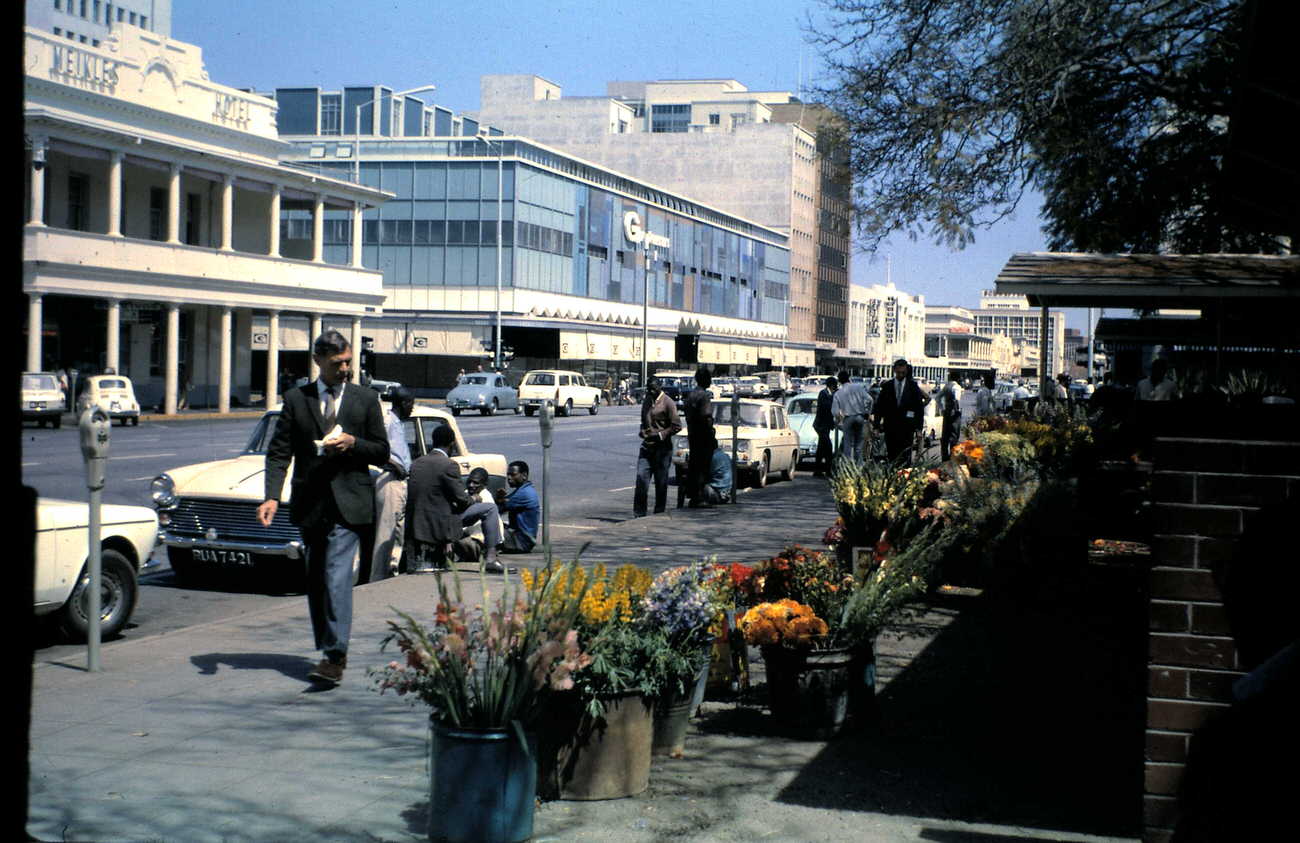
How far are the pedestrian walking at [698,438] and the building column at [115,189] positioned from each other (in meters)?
34.0

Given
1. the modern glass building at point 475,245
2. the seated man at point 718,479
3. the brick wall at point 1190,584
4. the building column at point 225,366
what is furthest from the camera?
the modern glass building at point 475,245

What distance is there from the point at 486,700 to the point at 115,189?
45874 mm

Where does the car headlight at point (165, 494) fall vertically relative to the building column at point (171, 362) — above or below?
below

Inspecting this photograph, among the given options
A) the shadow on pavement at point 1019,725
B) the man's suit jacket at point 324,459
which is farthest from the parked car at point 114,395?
the shadow on pavement at point 1019,725

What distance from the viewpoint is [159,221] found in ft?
171

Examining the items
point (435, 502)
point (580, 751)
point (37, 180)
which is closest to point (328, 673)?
point (580, 751)

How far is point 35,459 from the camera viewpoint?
2470 cm

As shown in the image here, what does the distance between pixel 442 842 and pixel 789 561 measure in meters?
2.70

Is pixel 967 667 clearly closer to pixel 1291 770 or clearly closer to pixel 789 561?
pixel 789 561

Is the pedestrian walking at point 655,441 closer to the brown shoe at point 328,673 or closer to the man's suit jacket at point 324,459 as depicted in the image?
the man's suit jacket at point 324,459

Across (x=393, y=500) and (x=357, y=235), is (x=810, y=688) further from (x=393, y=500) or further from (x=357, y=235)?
(x=357, y=235)

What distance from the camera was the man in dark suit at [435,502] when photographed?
A: 11.8 meters

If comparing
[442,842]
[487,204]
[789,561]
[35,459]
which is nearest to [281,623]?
[789,561]

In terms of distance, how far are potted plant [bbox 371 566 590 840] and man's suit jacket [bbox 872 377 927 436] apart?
13.9 meters
